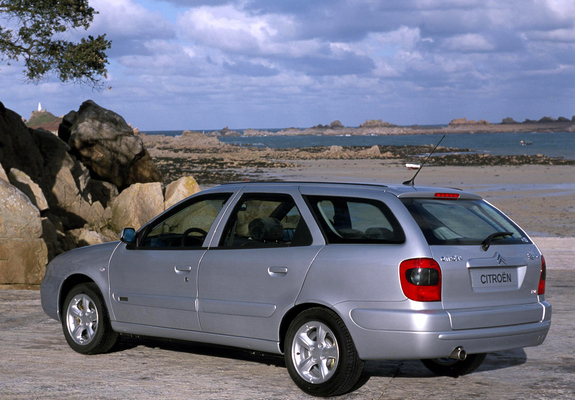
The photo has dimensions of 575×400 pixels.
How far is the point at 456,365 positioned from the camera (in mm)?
6992

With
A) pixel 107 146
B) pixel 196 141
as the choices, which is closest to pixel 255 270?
pixel 107 146

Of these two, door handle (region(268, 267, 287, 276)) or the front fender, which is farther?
the front fender

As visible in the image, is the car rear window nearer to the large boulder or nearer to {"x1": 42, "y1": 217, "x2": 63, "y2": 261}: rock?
{"x1": 42, "y1": 217, "x2": 63, "y2": 261}: rock

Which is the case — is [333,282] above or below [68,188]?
below

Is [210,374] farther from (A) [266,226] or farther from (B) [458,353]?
(B) [458,353]

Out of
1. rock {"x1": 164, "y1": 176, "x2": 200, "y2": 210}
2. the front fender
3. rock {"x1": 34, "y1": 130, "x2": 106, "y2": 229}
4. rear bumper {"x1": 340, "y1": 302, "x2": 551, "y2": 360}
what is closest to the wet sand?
rock {"x1": 164, "y1": 176, "x2": 200, "y2": 210}

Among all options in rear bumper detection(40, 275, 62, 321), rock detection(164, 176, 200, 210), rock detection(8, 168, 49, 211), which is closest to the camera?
rear bumper detection(40, 275, 62, 321)

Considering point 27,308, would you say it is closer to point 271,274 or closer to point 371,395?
point 271,274

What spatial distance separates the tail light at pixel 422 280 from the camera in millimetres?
5641

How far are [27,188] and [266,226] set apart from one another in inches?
396

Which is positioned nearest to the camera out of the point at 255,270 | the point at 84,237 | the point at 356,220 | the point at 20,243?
the point at 255,270

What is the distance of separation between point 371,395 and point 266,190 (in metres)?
1.96

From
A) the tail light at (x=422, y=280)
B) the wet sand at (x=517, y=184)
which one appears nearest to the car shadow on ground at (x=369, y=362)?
the tail light at (x=422, y=280)

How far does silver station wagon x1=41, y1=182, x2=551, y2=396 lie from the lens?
5.71 meters
